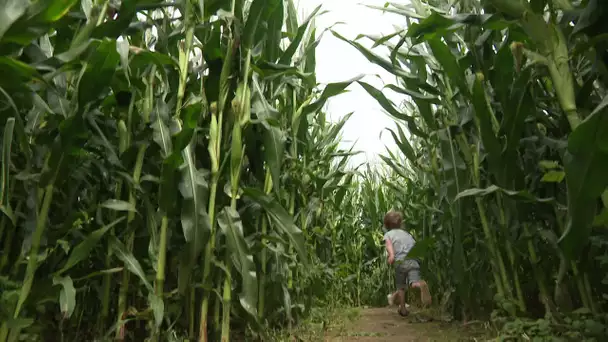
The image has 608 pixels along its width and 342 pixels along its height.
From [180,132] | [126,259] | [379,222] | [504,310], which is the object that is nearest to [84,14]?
[180,132]

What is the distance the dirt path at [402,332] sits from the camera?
2.72 meters

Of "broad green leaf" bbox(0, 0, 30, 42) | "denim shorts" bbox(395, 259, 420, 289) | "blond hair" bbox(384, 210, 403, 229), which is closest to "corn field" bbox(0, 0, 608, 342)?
"broad green leaf" bbox(0, 0, 30, 42)

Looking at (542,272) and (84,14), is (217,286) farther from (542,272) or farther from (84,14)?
(542,272)

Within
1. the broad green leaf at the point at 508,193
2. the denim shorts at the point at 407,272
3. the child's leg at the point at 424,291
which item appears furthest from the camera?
the denim shorts at the point at 407,272

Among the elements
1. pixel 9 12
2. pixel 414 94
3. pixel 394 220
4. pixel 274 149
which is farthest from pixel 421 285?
pixel 9 12

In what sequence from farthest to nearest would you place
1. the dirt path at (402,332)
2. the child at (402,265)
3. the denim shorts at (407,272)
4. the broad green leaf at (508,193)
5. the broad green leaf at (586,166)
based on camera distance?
the denim shorts at (407,272) < the child at (402,265) < the dirt path at (402,332) < the broad green leaf at (508,193) < the broad green leaf at (586,166)

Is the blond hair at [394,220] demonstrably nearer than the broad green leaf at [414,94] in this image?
No

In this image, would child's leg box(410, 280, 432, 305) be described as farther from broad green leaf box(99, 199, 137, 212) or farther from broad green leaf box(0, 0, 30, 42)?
broad green leaf box(0, 0, 30, 42)

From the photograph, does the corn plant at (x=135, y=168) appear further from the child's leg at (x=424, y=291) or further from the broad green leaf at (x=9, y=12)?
the child's leg at (x=424, y=291)

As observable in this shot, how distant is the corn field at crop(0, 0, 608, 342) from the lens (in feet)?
5.41

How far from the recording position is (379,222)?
6.29 m

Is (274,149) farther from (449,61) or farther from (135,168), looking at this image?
(449,61)

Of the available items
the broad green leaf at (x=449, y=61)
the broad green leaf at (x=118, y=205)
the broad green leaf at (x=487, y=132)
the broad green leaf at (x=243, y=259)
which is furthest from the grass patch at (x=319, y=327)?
the broad green leaf at (x=449, y=61)

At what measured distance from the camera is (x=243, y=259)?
6.07 feet
